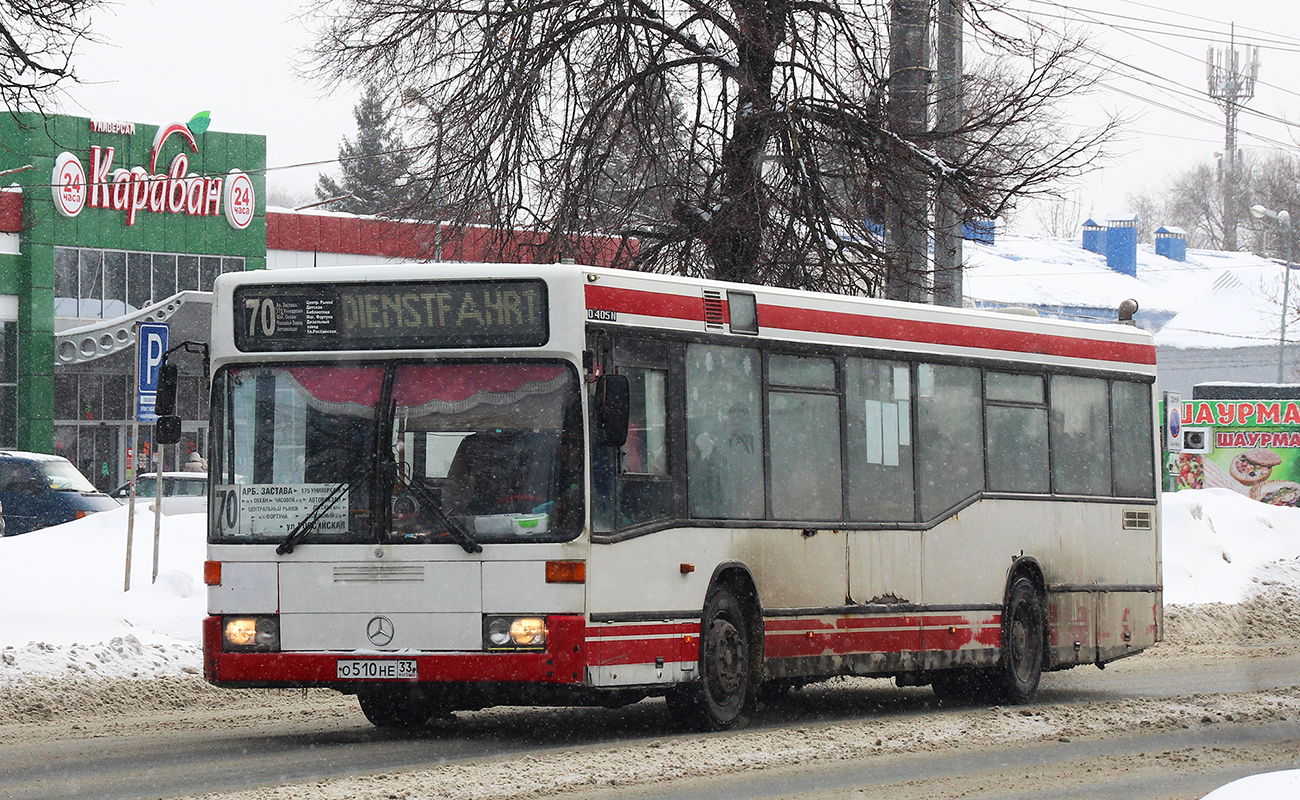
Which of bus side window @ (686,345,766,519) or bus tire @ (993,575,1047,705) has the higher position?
bus side window @ (686,345,766,519)

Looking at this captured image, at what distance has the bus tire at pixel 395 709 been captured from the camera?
1123 centimetres

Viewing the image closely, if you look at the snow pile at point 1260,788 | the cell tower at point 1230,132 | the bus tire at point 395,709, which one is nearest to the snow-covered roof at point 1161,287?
the cell tower at point 1230,132

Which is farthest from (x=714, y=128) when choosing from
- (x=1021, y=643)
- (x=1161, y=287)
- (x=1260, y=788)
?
(x=1161, y=287)

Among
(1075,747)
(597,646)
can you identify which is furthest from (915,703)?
(597,646)

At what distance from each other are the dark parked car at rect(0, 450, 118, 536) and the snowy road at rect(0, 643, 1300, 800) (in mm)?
16154

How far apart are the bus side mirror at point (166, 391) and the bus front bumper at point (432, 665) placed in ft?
4.34

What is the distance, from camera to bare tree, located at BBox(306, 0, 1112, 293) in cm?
1888

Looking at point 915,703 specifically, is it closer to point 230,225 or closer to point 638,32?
point 638,32

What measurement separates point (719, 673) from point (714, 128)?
9858mm

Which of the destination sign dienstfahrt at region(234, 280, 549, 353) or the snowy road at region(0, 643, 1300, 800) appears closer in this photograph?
the snowy road at region(0, 643, 1300, 800)

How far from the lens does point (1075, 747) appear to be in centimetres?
1064

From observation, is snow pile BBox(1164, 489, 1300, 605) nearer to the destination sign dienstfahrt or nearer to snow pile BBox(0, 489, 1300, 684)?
snow pile BBox(0, 489, 1300, 684)

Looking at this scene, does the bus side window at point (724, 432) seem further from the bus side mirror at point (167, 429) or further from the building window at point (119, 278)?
the building window at point (119, 278)

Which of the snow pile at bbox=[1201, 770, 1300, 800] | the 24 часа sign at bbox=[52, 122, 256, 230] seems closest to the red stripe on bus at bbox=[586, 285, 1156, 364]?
the snow pile at bbox=[1201, 770, 1300, 800]
